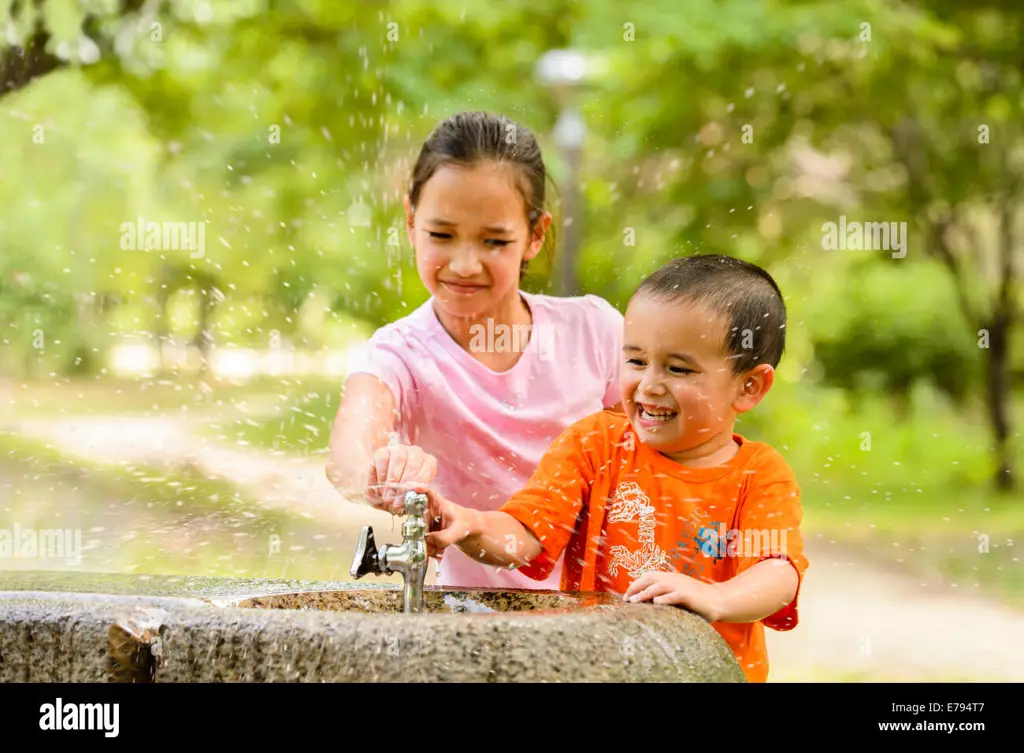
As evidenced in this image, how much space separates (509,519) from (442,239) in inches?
22.1

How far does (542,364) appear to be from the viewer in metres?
2.28

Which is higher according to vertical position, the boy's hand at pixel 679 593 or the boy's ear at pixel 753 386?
the boy's ear at pixel 753 386

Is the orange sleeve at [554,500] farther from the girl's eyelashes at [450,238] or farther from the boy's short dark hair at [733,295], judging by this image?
the girl's eyelashes at [450,238]

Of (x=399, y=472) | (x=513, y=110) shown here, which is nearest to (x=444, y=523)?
(x=399, y=472)

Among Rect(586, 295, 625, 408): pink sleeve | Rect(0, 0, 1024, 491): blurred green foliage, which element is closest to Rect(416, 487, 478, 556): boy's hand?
Rect(586, 295, 625, 408): pink sleeve

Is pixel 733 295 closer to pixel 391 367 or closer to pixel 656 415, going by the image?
pixel 656 415

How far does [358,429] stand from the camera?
7.12 ft

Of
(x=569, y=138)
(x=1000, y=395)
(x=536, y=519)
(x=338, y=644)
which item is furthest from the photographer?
(x=1000, y=395)

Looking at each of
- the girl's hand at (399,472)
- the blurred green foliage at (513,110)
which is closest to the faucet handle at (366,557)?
the girl's hand at (399,472)

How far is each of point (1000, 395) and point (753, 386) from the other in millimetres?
3350

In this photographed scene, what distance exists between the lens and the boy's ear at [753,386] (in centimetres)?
194

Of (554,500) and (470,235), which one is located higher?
(470,235)
